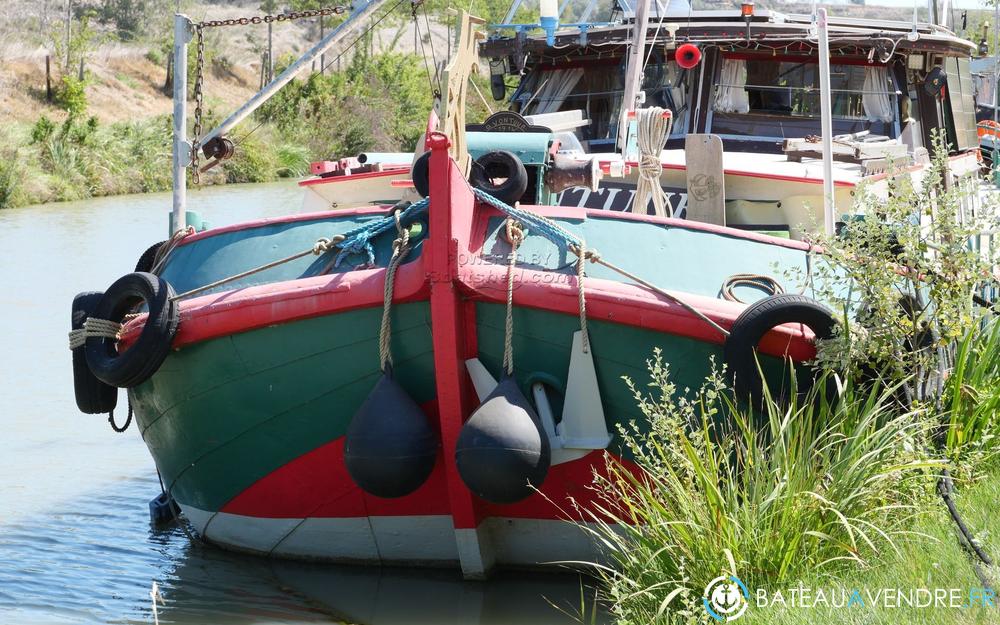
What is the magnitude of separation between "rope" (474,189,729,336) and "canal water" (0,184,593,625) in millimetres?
1316

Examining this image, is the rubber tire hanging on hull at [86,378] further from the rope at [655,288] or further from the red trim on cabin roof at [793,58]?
the red trim on cabin roof at [793,58]

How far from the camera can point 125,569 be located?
7.31m

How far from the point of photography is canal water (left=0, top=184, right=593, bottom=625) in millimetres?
6438

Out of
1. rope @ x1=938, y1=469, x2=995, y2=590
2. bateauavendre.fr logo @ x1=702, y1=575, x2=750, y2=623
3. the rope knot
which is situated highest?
the rope knot

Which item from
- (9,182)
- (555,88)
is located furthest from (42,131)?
(555,88)

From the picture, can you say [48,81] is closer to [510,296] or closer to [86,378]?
[86,378]

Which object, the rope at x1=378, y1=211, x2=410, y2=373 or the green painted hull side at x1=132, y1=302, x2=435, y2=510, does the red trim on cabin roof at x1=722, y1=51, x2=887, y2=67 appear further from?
the green painted hull side at x1=132, y1=302, x2=435, y2=510

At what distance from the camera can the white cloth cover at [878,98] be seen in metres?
10.8

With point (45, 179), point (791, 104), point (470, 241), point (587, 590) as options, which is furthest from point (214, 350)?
point (45, 179)

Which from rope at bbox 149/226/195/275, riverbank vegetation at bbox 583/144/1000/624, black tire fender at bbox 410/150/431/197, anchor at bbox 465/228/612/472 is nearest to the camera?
riverbank vegetation at bbox 583/144/1000/624

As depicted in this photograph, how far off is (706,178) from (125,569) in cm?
408

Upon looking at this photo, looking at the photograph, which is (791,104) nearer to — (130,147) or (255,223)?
(255,223)

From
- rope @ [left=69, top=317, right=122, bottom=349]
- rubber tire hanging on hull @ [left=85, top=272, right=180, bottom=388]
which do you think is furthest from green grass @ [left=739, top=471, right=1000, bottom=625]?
rope @ [left=69, top=317, right=122, bottom=349]

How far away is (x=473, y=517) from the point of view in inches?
244
